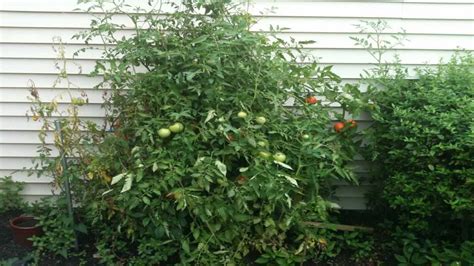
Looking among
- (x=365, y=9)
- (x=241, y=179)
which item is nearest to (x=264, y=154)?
(x=241, y=179)

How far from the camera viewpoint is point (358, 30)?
3.85 m

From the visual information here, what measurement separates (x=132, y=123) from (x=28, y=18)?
132cm

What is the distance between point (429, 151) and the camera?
3049mm

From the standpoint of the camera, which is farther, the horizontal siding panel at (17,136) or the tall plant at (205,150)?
the horizontal siding panel at (17,136)

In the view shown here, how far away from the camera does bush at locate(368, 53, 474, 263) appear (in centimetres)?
297

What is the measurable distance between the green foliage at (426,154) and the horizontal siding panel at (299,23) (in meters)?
0.33

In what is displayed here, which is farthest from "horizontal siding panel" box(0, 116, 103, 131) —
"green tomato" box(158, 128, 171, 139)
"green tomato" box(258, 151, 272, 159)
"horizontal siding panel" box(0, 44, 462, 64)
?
"green tomato" box(258, 151, 272, 159)

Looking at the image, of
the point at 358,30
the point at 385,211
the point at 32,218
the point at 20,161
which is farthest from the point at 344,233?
the point at 20,161

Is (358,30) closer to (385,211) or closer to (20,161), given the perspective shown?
(385,211)

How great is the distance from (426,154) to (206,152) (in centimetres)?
139

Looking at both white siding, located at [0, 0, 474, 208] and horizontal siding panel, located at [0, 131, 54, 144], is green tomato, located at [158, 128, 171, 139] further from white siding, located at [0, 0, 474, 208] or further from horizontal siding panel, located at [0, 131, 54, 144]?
horizontal siding panel, located at [0, 131, 54, 144]

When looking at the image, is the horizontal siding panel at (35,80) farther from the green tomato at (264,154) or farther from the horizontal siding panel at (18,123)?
the green tomato at (264,154)

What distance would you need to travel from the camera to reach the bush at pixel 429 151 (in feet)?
9.75

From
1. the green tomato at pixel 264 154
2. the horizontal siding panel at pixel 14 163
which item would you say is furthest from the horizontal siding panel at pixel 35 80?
the green tomato at pixel 264 154
